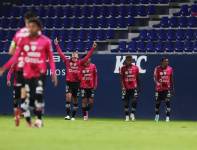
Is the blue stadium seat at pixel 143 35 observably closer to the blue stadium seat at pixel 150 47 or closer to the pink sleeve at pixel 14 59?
the blue stadium seat at pixel 150 47

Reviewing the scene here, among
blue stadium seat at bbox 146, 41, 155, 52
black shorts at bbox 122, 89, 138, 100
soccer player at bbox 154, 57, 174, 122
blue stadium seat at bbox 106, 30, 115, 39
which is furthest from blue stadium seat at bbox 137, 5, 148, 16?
black shorts at bbox 122, 89, 138, 100

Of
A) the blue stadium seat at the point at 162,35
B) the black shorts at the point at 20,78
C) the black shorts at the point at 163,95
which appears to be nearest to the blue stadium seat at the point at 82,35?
the blue stadium seat at the point at 162,35

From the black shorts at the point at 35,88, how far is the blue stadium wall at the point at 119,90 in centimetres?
1265

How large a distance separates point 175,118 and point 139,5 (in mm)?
6621

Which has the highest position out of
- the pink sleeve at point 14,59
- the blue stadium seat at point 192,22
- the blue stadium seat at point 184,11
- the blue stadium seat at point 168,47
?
the blue stadium seat at point 184,11

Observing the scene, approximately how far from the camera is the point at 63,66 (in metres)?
28.6

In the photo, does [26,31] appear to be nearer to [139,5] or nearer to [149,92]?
[149,92]

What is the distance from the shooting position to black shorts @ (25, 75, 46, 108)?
14922 millimetres

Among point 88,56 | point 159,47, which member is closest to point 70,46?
point 159,47

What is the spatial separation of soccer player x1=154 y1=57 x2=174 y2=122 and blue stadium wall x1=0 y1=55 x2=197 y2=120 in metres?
1.17

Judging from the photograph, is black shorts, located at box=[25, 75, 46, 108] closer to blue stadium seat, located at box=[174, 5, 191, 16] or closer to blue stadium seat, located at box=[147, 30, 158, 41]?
blue stadium seat, located at box=[147, 30, 158, 41]

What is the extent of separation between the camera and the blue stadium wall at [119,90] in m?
27.2

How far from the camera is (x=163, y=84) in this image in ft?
85.5

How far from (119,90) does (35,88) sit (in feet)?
43.4
